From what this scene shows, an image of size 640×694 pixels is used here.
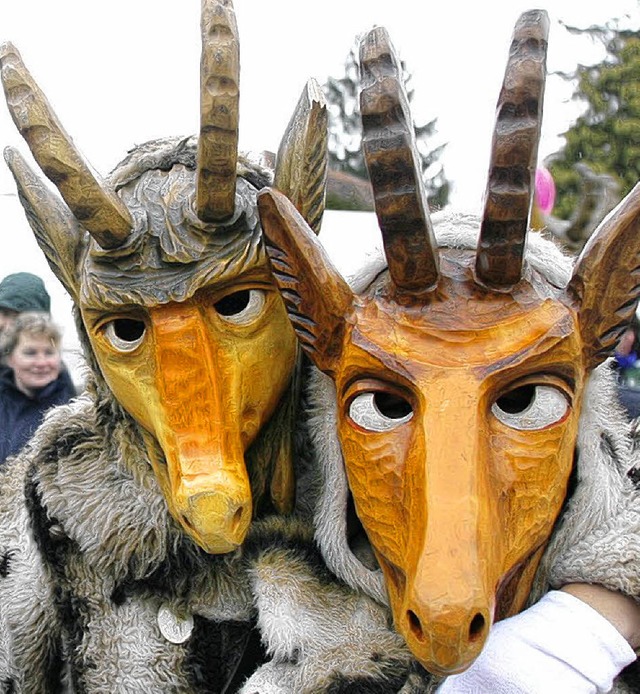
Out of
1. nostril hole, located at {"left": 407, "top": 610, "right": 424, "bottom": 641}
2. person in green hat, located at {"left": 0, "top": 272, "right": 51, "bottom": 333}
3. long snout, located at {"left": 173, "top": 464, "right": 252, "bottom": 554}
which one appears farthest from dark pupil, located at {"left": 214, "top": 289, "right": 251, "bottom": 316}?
person in green hat, located at {"left": 0, "top": 272, "right": 51, "bottom": 333}

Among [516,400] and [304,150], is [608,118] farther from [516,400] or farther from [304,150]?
[516,400]

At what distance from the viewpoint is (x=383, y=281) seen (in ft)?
3.80

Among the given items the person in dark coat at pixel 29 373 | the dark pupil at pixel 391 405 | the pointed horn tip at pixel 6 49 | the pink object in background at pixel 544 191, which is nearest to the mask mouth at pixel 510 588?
the dark pupil at pixel 391 405

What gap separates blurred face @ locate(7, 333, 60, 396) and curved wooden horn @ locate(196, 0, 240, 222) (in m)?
1.56

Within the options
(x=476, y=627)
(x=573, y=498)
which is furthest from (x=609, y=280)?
(x=476, y=627)

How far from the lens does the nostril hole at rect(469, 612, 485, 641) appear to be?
92cm

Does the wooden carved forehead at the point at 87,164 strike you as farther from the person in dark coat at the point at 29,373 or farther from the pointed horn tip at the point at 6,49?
the person in dark coat at the point at 29,373

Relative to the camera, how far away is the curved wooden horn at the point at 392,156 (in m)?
0.96

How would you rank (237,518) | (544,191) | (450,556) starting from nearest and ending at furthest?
(450,556) < (237,518) < (544,191)

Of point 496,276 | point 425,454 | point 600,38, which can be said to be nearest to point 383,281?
point 496,276

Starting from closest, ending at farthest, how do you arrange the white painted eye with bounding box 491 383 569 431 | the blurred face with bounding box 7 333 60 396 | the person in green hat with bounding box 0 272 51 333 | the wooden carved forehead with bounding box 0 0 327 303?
the white painted eye with bounding box 491 383 569 431, the wooden carved forehead with bounding box 0 0 327 303, the blurred face with bounding box 7 333 60 396, the person in green hat with bounding box 0 272 51 333

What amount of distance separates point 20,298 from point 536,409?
83.4 inches

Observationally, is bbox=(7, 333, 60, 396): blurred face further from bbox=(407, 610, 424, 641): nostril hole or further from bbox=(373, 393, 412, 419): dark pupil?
bbox=(407, 610, 424, 641): nostril hole

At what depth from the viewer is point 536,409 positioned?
103cm
